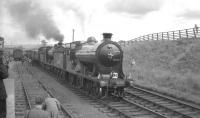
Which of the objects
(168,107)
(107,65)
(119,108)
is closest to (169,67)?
(107,65)

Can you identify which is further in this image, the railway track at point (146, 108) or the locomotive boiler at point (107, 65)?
the locomotive boiler at point (107, 65)

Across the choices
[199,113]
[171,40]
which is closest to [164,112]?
[199,113]

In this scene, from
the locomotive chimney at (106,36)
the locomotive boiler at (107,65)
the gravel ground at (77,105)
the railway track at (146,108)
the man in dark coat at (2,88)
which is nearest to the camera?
the man in dark coat at (2,88)

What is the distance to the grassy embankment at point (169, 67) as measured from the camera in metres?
16.0

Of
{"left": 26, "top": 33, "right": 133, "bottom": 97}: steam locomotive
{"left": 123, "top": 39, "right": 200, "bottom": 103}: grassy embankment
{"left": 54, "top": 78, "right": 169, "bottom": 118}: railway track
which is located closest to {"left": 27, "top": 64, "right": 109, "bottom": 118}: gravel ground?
{"left": 54, "top": 78, "right": 169, "bottom": 118}: railway track

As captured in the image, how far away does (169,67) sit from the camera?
912 inches

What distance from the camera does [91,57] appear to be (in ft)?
44.4

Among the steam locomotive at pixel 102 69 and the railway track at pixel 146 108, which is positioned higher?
the steam locomotive at pixel 102 69

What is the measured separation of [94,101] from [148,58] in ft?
55.4

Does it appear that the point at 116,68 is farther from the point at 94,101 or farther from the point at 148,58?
the point at 148,58

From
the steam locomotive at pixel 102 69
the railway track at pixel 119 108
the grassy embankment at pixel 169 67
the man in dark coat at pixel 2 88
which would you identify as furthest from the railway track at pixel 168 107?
the man in dark coat at pixel 2 88

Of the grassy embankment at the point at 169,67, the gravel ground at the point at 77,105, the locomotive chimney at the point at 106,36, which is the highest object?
the locomotive chimney at the point at 106,36

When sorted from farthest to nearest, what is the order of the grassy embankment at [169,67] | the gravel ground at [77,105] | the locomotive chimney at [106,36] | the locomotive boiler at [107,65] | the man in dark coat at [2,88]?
the grassy embankment at [169,67] → the locomotive chimney at [106,36] → the locomotive boiler at [107,65] → the gravel ground at [77,105] → the man in dark coat at [2,88]

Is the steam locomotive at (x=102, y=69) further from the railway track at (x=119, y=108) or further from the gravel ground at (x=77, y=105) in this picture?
the gravel ground at (x=77, y=105)
